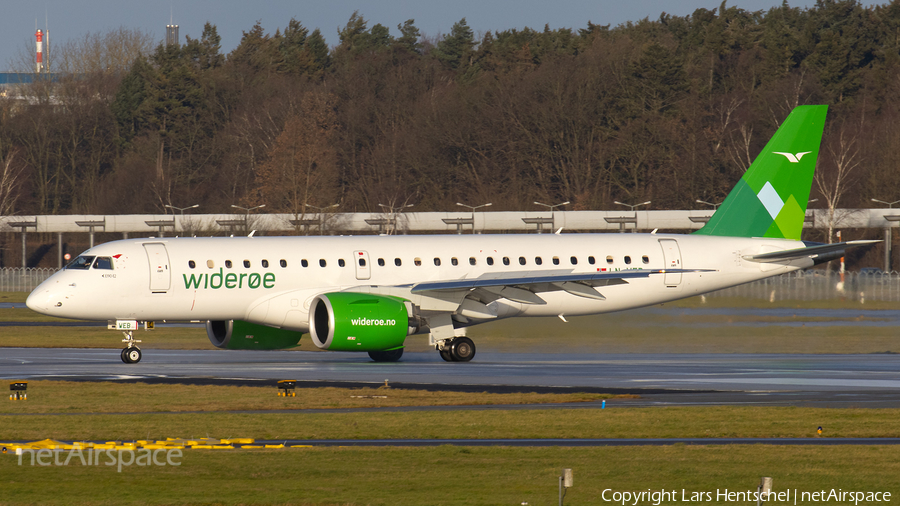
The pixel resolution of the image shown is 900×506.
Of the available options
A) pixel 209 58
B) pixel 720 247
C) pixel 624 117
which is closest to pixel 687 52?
pixel 624 117

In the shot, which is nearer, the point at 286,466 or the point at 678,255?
the point at 286,466

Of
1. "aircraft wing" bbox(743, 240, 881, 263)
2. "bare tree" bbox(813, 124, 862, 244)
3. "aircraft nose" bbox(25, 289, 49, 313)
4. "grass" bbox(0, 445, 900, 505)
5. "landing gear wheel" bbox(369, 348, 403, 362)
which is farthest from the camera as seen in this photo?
"bare tree" bbox(813, 124, 862, 244)

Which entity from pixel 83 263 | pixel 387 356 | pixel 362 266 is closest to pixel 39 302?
pixel 83 263

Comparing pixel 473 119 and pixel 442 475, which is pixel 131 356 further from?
pixel 473 119

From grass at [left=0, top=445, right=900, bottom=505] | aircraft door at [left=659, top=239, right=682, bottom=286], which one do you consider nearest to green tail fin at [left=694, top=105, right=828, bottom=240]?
aircraft door at [left=659, top=239, right=682, bottom=286]

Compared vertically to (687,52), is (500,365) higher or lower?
lower

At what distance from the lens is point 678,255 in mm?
34969

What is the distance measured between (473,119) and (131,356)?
285 feet

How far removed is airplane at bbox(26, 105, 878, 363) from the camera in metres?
30.8

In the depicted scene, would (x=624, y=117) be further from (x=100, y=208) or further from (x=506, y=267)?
(x=506, y=267)

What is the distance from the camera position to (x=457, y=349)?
32156 millimetres

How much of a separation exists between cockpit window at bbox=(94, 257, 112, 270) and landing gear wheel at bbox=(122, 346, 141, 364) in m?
2.42

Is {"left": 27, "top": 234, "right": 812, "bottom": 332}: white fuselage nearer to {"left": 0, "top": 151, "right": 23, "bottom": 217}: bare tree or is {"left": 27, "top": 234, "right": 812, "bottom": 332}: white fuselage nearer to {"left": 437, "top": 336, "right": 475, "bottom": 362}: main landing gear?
{"left": 437, "top": 336, "right": 475, "bottom": 362}: main landing gear

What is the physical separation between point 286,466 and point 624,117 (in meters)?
98.0
